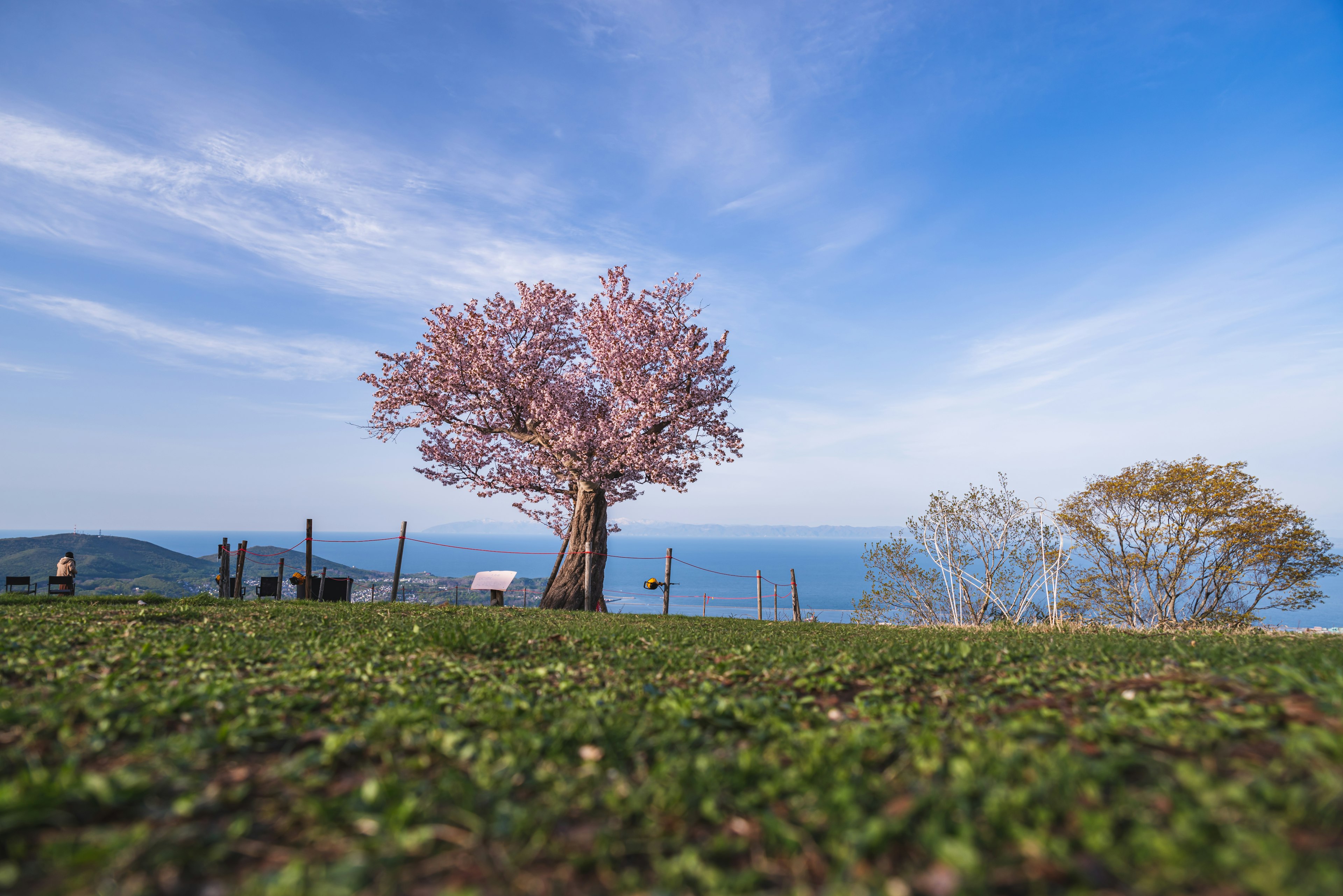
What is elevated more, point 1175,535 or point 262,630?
point 1175,535

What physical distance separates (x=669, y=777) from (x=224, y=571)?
76.6ft

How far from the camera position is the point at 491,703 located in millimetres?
4465

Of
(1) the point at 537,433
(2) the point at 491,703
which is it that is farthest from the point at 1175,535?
(2) the point at 491,703

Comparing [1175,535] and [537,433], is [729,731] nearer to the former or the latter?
[537,433]

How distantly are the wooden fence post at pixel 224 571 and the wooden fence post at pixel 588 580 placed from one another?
36.9 feet

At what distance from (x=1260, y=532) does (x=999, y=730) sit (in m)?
26.9

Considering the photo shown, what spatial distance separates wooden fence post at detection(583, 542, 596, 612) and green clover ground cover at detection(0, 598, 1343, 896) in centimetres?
1297

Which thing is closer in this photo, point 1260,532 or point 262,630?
point 262,630

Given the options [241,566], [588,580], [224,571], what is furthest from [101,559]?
[588,580]

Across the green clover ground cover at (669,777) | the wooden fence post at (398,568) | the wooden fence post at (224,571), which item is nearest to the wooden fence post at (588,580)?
the wooden fence post at (398,568)

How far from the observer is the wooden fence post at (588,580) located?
1873 centimetres

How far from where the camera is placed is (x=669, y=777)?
3150 mm

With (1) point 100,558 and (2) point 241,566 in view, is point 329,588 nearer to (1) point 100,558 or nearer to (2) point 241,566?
(2) point 241,566

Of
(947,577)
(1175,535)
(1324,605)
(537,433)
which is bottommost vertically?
(1324,605)
